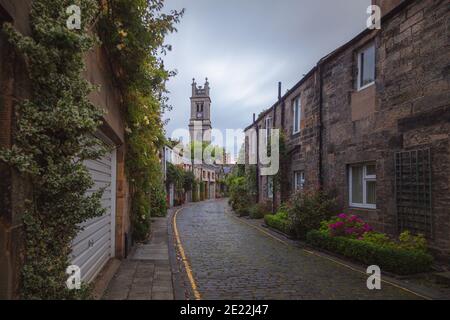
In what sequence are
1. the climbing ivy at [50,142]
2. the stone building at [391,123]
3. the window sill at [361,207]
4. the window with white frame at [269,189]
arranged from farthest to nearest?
the window with white frame at [269,189], the window sill at [361,207], the stone building at [391,123], the climbing ivy at [50,142]

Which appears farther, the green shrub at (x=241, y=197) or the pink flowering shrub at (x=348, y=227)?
the green shrub at (x=241, y=197)

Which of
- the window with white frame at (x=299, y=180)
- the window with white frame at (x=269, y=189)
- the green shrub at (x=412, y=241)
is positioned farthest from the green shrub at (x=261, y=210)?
the green shrub at (x=412, y=241)

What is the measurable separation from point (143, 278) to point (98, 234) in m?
1.18

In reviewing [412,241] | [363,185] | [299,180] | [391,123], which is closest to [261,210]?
[299,180]

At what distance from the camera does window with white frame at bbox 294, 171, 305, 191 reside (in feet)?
59.6

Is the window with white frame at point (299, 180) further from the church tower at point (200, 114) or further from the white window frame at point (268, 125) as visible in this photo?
the church tower at point (200, 114)

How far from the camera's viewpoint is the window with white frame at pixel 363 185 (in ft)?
39.3

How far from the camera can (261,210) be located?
2331cm

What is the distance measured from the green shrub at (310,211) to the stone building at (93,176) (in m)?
5.83

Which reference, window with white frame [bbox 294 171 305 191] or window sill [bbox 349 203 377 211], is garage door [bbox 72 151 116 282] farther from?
window with white frame [bbox 294 171 305 191]

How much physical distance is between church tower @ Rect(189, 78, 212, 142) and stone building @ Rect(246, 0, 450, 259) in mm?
78803

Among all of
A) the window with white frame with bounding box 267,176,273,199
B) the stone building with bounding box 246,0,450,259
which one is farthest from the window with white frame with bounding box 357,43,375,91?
the window with white frame with bounding box 267,176,273,199
